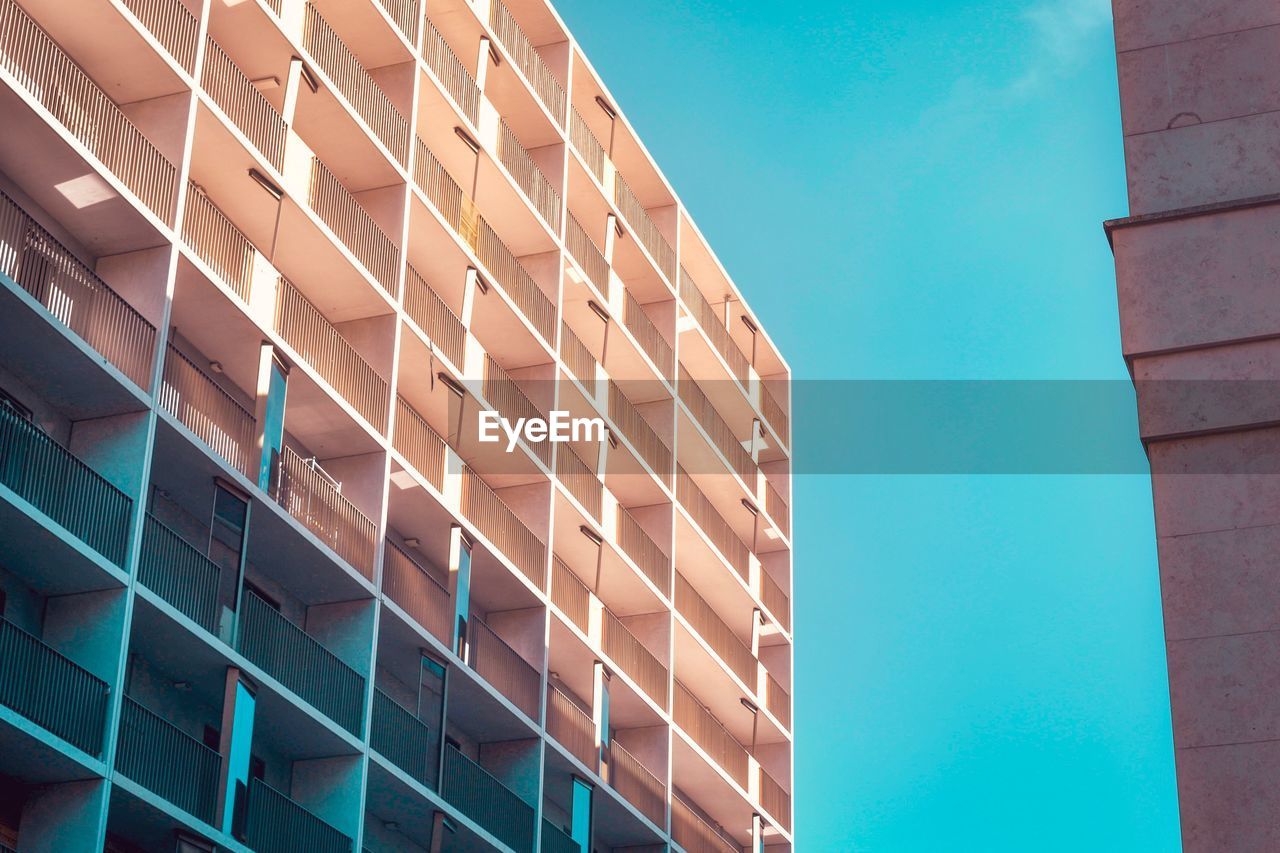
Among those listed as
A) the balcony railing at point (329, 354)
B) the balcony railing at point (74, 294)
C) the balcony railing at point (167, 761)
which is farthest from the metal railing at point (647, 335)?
the balcony railing at point (167, 761)

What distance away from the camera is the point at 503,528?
136 ft

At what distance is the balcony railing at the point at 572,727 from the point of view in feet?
139

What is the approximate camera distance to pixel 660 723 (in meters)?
47.6

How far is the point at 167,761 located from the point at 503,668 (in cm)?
1207

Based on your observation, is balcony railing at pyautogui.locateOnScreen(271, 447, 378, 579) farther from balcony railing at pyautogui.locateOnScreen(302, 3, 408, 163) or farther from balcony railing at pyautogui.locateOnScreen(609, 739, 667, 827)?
balcony railing at pyautogui.locateOnScreen(609, 739, 667, 827)

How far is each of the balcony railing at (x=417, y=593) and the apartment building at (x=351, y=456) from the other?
87 millimetres

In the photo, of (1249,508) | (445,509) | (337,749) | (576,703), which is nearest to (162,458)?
(337,749)

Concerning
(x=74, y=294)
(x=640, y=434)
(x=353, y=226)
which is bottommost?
(x=74, y=294)

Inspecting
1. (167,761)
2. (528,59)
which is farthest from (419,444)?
(528,59)

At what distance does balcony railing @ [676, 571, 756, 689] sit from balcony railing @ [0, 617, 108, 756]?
25495mm

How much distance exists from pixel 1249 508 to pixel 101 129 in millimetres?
20305

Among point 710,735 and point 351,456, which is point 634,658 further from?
point 351,456

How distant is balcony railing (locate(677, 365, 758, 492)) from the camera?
5372cm

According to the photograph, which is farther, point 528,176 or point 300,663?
point 528,176
